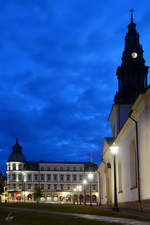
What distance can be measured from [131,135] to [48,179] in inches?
4492

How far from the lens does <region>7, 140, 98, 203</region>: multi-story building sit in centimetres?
14150

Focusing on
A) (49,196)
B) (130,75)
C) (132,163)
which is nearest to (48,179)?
(49,196)

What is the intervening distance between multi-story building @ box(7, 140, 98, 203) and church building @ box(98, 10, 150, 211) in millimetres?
74041

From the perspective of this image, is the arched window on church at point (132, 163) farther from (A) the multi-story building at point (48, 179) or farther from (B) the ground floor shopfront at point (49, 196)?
(A) the multi-story building at point (48, 179)

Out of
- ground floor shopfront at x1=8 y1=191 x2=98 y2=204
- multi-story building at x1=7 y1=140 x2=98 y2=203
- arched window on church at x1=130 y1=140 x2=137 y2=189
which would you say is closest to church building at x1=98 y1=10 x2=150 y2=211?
arched window on church at x1=130 y1=140 x2=137 y2=189

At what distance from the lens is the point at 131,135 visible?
34.7 m

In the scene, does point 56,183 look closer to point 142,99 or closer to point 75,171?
point 75,171

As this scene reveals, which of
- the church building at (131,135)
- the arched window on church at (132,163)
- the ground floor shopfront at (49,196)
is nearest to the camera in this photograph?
the church building at (131,135)

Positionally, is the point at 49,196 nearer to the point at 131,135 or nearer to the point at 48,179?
the point at 48,179

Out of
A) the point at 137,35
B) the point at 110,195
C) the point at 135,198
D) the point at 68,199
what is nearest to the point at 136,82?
the point at 137,35

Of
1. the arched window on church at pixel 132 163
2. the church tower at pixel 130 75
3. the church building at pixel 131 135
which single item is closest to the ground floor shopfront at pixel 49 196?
the church building at pixel 131 135

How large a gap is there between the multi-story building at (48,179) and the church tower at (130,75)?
94.2 meters

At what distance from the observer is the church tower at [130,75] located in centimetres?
5059

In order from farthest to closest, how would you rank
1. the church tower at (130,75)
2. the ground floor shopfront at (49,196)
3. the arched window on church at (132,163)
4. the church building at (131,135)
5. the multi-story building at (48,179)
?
the multi-story building at (48,179), the ground floor shopfront at (49,196), the church tower at (130,75), the arched window on church at (132,163), the church building at (131,135)
